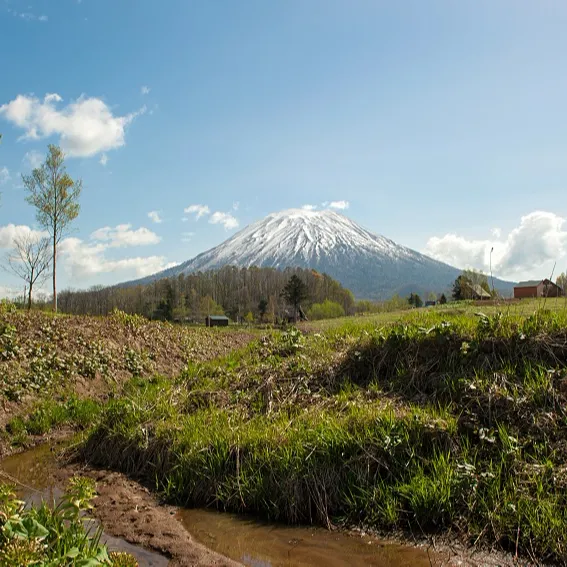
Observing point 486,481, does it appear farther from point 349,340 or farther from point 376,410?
point 349,340

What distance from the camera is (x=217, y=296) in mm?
93125

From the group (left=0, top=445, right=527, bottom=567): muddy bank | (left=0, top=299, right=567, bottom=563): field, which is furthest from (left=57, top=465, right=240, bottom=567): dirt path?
(left=0, top=299, right=567, bottom=563): field

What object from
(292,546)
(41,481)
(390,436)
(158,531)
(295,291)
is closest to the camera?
(292,546)

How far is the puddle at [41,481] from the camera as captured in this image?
347 cm

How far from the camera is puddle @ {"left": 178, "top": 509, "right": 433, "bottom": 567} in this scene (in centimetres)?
329

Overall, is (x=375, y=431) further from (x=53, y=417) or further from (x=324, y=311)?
(x=324, y=311)

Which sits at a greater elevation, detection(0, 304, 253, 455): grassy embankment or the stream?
detection(0, 304, 253, 455): grassy embankment

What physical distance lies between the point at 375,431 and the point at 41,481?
12.9 ft

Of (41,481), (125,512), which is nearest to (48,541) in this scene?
(125,512)

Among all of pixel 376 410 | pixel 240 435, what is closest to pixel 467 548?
pixel 376 410

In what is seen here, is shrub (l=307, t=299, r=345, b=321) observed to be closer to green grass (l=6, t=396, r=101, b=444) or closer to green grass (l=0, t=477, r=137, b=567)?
green grass (l=6, t=396, r=101, b=444)

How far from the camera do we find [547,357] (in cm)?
533

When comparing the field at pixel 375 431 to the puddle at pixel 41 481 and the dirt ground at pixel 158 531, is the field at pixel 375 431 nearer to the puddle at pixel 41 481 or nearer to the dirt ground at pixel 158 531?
the dirt ground at pixel 158 531

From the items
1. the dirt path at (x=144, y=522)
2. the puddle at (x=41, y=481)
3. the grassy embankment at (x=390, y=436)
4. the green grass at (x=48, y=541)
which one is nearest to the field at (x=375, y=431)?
the grassy embankment at (x=390, y=436)
